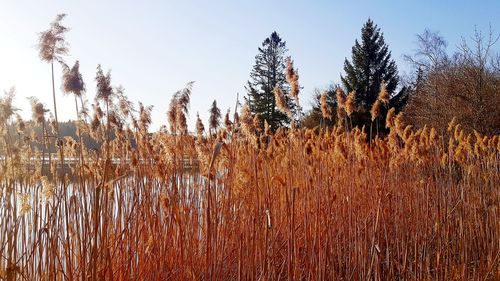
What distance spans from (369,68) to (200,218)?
25.1 metres

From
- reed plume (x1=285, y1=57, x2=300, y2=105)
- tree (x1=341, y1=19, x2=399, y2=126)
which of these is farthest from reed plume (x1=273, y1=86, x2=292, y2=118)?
tree (x1=341, y1=19, x2=399, y2=126)

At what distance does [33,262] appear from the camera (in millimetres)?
2184

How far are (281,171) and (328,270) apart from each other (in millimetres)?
1448

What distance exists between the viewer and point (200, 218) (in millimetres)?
2920

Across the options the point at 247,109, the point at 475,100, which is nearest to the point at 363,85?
the point at 475,100

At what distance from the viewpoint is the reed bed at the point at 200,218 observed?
2.00m

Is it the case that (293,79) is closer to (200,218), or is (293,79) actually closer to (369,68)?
(200,218)

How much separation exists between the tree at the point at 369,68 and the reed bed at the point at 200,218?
22.6m

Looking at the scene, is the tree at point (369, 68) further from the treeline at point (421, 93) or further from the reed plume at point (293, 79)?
the reed plume at point (293, 79)

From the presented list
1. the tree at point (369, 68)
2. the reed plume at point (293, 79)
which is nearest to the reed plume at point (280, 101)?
the reed plume at point (293, 79)

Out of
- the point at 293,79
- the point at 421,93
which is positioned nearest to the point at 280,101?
the point at 293,79

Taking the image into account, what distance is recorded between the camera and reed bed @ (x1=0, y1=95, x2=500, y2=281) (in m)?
2.00

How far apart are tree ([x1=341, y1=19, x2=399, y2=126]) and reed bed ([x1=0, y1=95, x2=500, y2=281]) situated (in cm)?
2265

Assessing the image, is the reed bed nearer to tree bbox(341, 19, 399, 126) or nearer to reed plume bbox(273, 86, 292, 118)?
reed plume bbox(273, 86, 292, 118)
